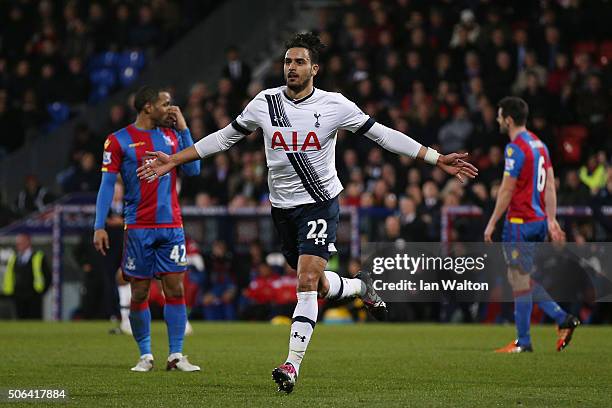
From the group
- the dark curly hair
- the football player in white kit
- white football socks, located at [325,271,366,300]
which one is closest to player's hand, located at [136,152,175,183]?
the football player in white kit

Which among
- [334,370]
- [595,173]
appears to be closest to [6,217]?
[595,173]

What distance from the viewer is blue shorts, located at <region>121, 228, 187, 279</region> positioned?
405 inches

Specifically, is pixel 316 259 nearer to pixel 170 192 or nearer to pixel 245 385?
pixel 245 385

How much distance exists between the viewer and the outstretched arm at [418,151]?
8453 mm

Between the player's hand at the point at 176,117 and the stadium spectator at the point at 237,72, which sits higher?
the stadium spectator at the point at 237,72

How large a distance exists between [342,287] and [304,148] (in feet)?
4.46

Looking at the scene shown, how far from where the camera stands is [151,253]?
408 inches

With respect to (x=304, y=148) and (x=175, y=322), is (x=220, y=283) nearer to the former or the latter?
(x=175, y=322)

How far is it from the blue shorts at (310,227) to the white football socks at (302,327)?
0.33 m

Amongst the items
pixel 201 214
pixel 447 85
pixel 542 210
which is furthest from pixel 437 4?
pixel 542 210

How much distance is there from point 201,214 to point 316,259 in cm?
1257

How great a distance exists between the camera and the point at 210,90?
27141mm

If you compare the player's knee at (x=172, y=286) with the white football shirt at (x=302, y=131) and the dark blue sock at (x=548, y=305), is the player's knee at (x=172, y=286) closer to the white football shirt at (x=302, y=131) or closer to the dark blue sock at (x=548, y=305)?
the white football shirt at (x=302, y=131)

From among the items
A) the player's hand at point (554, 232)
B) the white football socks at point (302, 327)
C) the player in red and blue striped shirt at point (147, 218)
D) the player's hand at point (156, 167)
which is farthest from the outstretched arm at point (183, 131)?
the player's hand at point (554, 232)
